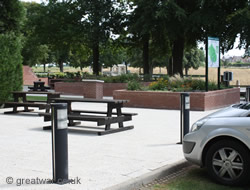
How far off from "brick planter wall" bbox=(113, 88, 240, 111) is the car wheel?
36.0 feet

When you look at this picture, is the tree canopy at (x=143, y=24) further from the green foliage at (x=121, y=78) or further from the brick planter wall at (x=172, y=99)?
the brick planter wall at (x=172, y=99)

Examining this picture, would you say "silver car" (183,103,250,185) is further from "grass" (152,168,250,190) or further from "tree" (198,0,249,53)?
"tree" (198,0,249,53)

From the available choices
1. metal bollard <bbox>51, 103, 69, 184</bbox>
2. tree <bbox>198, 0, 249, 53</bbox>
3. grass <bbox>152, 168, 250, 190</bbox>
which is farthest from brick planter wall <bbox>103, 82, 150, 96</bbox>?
metal bollard <bbox>51, 103, 69, 184</bbox>

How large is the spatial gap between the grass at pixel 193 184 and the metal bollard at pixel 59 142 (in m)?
1.34

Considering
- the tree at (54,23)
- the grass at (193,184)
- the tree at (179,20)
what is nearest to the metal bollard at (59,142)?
the grass at (193,184)

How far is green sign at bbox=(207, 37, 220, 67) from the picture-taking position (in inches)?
696

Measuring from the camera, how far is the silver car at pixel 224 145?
19.6 ft

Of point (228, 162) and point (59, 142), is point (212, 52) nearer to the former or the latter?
point (228, 162)

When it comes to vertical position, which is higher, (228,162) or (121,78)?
(121,78)

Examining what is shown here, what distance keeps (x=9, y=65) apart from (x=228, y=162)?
1391cm

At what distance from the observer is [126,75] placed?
85.1ft

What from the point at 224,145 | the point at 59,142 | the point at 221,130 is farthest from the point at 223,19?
the point at 59,142

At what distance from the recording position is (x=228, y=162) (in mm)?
6062

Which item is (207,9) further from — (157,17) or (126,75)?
(126,75)
